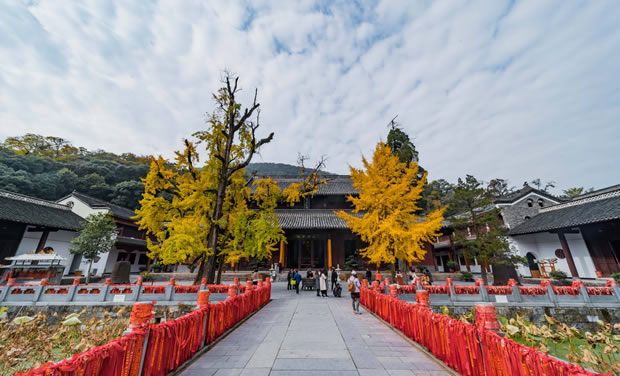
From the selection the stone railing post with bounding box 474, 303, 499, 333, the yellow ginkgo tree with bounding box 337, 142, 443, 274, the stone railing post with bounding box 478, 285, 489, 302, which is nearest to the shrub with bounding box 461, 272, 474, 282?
the yellow ginkgo tree with bounding box 337, 142, 443, 274

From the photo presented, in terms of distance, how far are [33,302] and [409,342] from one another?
15829 millimetres

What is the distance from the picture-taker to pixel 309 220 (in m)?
21.6

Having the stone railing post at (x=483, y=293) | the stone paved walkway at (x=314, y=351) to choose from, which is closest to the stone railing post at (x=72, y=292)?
the stone paved walkway at (x=314, y=351)

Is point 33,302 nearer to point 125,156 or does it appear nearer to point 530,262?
point 530,262

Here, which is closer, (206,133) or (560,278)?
(206,133)

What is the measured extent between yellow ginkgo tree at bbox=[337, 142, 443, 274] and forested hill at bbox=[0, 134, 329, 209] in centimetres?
1472

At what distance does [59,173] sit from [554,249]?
61628 millimetres

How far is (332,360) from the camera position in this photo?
4.60m

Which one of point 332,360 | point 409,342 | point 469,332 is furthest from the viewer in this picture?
point 409,342

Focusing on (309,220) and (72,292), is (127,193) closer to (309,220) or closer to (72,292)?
(72,292)

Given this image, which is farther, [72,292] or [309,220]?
[309,220]

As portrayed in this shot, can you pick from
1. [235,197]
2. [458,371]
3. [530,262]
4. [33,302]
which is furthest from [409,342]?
[530,262]

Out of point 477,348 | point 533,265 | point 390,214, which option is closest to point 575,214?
point 533,265

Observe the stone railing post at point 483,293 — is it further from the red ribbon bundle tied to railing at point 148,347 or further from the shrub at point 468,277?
the shrub at point 468,277
